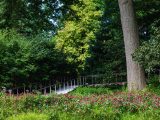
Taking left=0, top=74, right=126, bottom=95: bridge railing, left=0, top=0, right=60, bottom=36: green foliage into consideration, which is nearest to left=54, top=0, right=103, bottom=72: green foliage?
left=0, top=74, right=126, bottom=95: bridge railing

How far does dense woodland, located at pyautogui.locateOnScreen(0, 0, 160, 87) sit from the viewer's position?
58.8 ft

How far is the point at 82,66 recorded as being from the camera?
89.8 feet

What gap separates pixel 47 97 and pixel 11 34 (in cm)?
998

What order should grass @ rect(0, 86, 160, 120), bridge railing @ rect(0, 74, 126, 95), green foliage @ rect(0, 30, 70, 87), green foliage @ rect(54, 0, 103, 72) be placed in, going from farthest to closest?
green foliage @ rect(54, 0, 103, 72)
bridge railing @ rect(0, 74, 126, 95)
green foliage @ rect(0, 30, 70, 87)
grass @ rect(0, 86, 160, 120)

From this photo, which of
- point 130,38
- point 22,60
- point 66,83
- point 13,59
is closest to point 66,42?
point 66,83

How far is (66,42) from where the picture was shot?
29.4 meters

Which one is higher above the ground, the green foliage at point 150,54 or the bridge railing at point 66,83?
the green foliage at point 150,54

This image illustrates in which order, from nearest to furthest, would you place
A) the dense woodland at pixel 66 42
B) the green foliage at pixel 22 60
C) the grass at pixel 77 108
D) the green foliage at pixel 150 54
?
1. the grass at pixel 77 108
2. the green foliage at pixel 150 54
3. the dense woodland at pixel 66 42
4. the green foliage at pixel 22 60

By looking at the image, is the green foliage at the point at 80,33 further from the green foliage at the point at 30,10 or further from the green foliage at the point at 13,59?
the green foliage at the point at 13,59

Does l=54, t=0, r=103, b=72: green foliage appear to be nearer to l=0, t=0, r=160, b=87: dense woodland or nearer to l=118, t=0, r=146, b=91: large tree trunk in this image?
l=0, t=0, r=160, b=87: dense woodland

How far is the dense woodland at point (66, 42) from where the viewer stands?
17922mm

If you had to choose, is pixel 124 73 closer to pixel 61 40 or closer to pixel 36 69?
pixel 36 69

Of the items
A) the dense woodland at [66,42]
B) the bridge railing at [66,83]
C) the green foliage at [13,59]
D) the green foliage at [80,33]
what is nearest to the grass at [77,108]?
the dense woodland at [66,42]

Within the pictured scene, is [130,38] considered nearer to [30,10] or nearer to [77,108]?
[30,10]
